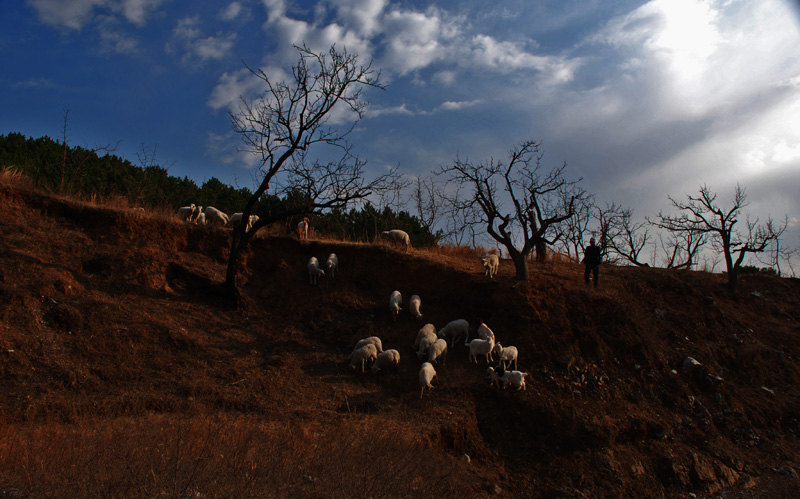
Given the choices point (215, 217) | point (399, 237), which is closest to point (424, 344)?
point (399, 237)

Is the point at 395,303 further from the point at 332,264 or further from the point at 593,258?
the point at 593,258

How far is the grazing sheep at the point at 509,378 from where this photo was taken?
11.6m

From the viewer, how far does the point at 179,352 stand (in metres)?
11.8

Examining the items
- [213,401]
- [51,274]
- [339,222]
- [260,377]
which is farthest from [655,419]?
[339,222]

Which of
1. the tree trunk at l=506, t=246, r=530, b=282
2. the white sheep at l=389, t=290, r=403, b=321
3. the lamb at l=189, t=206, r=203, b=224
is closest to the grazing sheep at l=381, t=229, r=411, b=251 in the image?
the white sheep at l=389, t=290, r=403, b=321

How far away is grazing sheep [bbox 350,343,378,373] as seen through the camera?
12219 mm

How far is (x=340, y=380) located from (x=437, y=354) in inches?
102

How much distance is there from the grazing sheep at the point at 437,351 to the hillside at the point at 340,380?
662 mm

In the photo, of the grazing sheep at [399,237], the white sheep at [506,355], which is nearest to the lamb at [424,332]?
the white sheep at [506,355]

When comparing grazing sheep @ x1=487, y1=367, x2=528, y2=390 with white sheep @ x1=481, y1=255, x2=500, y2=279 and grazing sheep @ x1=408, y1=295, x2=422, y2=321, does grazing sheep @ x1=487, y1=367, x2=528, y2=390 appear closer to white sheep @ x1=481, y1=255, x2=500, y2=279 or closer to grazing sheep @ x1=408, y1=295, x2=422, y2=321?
grazing sheep @ x1=408, y1=295, x2=422, y2=321

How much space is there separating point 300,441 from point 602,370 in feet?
28.3

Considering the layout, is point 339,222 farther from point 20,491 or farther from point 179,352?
point 20,491

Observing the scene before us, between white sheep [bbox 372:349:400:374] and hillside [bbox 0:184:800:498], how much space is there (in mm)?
305

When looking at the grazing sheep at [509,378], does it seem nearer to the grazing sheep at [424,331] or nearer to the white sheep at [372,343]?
the grazing sheep at [424,331]
